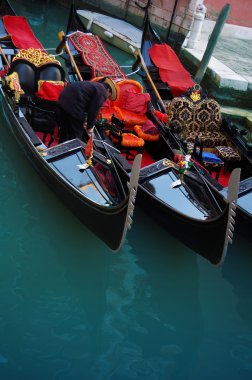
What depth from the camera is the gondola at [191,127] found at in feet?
8.73

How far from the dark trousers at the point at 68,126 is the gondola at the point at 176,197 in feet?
0.39

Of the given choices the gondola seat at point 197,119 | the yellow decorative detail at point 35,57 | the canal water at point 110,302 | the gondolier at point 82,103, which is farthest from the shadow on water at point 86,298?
the yellow decorative detail at point 35,57

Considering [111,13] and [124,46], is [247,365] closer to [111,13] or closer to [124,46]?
[124,46]

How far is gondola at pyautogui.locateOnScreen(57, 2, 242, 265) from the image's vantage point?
88.9 inches

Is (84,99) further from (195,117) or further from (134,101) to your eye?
(195,117)

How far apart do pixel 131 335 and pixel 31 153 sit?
1.21 m

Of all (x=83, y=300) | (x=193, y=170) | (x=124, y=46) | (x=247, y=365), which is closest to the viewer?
(x=247, y=365)

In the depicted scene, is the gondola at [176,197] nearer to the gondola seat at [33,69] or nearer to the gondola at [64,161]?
the gondola at [64,161]

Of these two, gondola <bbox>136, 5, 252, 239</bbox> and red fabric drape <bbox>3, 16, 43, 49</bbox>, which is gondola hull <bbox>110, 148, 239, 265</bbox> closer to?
gondola <bbox>136, 5, 252, 239</bbox>

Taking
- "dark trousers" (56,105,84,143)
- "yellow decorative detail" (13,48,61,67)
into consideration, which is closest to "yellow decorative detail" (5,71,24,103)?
"yellow decorative detail" (13,48,61,67)

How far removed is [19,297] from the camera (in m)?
2.22

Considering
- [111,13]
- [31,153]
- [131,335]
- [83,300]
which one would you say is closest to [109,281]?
[83,300]

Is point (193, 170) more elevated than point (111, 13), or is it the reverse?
point (193, 170)

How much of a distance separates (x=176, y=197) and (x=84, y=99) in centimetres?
71
